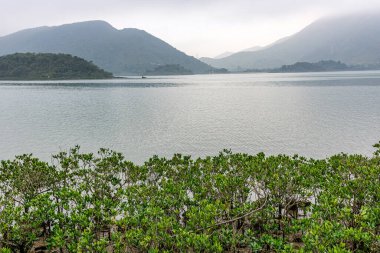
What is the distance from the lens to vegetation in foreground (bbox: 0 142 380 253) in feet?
49.5

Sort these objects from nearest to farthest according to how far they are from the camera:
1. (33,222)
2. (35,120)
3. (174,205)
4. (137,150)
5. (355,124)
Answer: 1. (33,222)
2. (174,205)
3. (137,150)
4. (355,124)
5. (35,120)

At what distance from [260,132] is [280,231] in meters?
49.8

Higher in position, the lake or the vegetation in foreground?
the vegetation in foreground

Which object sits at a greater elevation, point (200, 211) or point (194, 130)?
point (200, 211)

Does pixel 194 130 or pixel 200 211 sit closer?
pixel 200 211

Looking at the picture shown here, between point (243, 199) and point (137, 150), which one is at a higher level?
point (243, 199)

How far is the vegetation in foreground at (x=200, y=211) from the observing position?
15094mm

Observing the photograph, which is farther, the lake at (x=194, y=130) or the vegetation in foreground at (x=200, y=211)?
the lake at (x=194, y=130)

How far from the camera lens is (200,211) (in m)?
16.9

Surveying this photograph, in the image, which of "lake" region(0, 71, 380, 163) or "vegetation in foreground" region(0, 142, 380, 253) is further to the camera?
"lake" region(0, 71, 380, 163)

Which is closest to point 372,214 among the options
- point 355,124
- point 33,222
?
point 33,222

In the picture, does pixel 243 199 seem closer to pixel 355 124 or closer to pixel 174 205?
pixel 174 205

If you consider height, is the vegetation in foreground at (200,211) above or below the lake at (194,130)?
above

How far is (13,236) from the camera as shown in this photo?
658 inches
